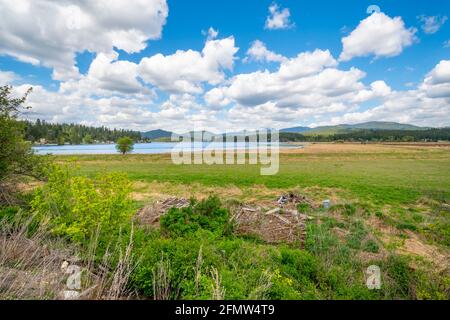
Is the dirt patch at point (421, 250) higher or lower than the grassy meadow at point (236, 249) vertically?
lower

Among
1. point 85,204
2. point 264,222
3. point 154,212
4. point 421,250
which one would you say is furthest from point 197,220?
point 421,250

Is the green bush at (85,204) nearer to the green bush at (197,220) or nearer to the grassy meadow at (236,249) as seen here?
the grassy meadow at (236,249)

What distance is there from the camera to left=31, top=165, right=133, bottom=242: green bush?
5918 mm

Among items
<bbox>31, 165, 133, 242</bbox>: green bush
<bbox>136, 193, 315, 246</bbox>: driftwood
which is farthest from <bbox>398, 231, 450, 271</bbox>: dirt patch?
<bbox>31, 165, 133, 242</bbox>: green bush

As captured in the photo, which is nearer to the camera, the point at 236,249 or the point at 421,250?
the point at 236,249

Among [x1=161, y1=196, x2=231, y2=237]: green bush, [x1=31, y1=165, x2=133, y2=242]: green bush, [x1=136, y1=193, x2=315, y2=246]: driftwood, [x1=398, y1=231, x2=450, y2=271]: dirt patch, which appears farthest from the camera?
[x1=136, y1=193, x2=315, y2=246]: driftwood

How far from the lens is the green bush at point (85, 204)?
592 centimetres

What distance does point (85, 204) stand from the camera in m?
5.93

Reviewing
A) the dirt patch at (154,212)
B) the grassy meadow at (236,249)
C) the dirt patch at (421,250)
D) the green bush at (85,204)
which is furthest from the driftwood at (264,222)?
the dirt patch at (421,250)

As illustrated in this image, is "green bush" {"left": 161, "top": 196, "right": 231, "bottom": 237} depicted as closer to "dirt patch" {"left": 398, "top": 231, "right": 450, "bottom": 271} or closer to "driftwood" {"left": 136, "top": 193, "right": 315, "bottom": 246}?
"driftwood" {"left": 136, "top": 193, "right": 315, "bottom": 246}

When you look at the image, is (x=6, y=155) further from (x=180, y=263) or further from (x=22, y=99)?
(x=180, y=263)

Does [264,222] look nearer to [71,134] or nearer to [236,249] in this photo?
[236,249]
